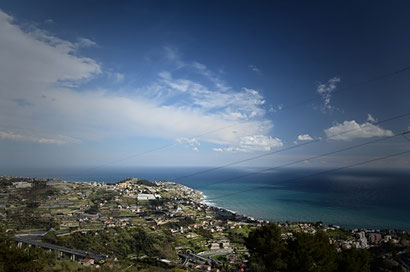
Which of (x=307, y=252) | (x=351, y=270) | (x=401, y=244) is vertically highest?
(x=307, y=252)

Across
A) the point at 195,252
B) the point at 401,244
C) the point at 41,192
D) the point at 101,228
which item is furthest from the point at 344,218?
the point at 41,192

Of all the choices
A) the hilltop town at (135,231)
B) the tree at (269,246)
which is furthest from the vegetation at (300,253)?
the hilltop town at (135,231)

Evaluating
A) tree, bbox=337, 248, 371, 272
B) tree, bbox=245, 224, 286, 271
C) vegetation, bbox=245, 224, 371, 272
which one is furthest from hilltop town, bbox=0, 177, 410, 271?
tree, bbox=245, 224, 286, 271

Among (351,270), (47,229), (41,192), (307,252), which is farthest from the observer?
(41,192)

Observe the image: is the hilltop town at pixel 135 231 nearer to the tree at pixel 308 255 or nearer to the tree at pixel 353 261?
the tree at pixel 353 261

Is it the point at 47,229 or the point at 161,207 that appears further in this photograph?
the point at 161,207

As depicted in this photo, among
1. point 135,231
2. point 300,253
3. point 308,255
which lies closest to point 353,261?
point 308,255

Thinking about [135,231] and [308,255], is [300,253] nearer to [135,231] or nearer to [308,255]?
[308,255]

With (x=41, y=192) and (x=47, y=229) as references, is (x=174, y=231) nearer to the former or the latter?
(x=47, y=229)

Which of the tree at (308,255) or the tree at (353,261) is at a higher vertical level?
the tree at (308,255)
